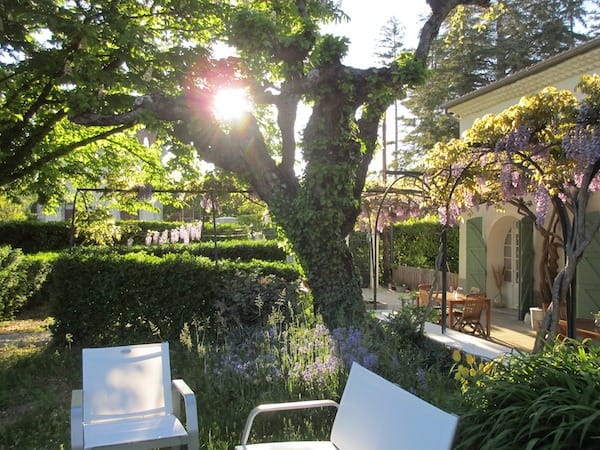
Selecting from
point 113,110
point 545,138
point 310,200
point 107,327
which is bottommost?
point 107,327

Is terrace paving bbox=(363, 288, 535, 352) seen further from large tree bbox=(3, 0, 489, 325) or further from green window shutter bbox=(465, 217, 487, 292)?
large tree bbox=(3, 0, 489, 325)

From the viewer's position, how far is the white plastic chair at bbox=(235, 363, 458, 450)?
233 cm

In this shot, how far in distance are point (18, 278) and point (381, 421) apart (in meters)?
12.2

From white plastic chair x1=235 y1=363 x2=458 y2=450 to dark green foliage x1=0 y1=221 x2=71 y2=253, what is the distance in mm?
16587

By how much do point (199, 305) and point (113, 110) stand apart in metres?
3.32

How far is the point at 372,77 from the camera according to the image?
279 inches

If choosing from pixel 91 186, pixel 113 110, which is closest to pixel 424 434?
pixel 113 110

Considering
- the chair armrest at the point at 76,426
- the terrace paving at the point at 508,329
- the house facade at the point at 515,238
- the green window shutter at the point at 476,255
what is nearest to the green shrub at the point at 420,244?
the house facade at the point at 515,238

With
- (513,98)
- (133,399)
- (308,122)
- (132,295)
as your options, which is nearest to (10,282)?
(132,295)

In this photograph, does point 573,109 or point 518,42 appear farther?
point 518,42

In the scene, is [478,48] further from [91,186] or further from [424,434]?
[424,434]

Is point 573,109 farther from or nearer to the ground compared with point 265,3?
nearer to the ground

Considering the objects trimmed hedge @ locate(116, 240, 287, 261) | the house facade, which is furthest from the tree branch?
trimmed hedge @ locate(116, 240, 287, 261)

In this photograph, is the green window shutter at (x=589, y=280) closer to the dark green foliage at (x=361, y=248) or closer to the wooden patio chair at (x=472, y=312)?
the wooden patio chair at (x=472, y=312)
